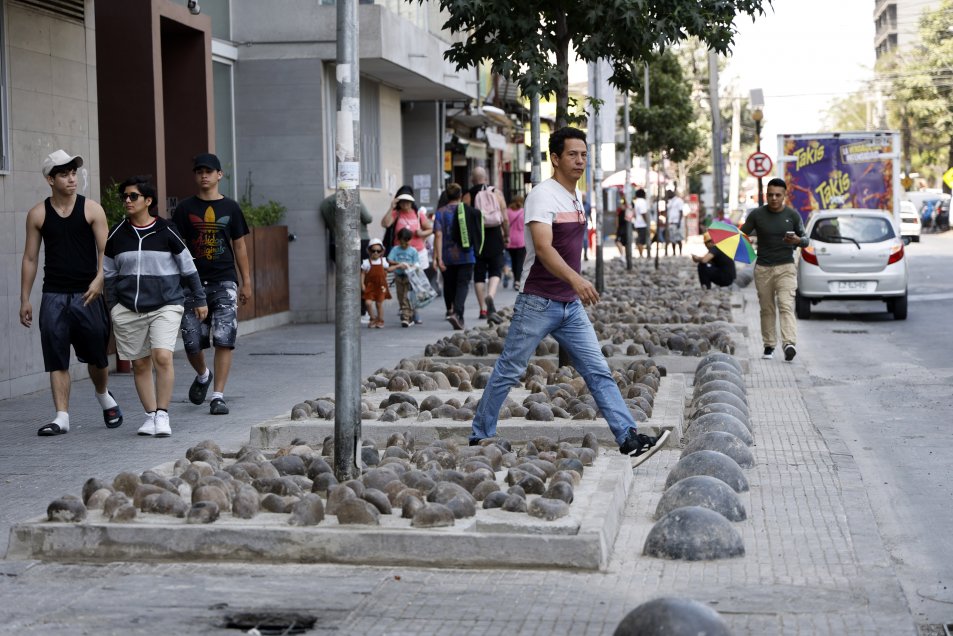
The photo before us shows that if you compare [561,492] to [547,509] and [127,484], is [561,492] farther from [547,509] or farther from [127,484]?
[127,484]

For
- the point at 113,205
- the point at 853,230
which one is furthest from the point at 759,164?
the point at 113,205

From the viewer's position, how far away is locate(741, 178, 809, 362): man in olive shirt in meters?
14.3

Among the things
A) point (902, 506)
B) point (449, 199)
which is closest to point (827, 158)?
point (449, 199)

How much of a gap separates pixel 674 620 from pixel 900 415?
7.35 metres

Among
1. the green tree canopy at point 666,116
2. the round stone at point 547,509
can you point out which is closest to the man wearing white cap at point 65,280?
the round stone at point 547,509

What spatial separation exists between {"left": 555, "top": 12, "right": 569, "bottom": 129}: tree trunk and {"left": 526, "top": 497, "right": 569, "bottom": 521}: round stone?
22.1ft

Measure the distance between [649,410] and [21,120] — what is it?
20.1 ft

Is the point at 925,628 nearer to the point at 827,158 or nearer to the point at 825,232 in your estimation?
the point at 825,232

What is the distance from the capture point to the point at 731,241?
14.7 metres

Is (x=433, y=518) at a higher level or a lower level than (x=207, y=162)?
lower


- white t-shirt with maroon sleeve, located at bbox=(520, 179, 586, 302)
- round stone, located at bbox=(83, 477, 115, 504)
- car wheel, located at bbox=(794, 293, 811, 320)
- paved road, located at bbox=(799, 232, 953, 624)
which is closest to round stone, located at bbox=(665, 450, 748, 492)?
paved road, located at bbox=(799, 232, 953, 624)

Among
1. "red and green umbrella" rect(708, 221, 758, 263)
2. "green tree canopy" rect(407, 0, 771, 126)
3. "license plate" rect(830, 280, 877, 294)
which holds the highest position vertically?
"green tree canopy" rect(407, 0, 771, 126)

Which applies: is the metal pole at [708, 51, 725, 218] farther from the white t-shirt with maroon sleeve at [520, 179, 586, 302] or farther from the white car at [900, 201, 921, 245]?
the white t-shirt with maroon sleeve at [520, 179, 586, 302]

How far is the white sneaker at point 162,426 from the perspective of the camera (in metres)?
9.35
